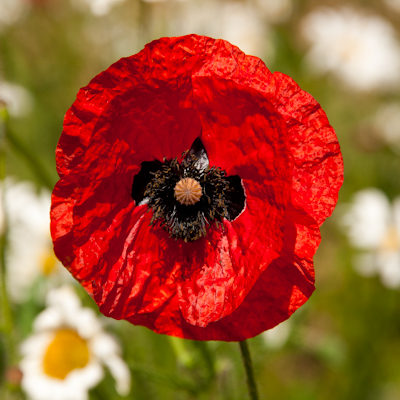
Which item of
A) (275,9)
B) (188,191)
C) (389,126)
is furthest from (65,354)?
(275,9)

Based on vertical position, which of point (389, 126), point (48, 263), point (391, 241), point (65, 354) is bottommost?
point (65, 354)

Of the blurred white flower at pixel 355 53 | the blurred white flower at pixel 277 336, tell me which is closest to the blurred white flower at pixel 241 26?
the blurred white flower at pixel 355 53

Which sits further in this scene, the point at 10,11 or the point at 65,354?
the point at 10,11

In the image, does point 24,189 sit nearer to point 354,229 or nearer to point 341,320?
point 354,229

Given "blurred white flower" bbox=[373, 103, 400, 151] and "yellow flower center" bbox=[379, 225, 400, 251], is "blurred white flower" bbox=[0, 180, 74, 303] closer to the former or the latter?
"yellow flower center" bbox=[379, 225, 400, 251]

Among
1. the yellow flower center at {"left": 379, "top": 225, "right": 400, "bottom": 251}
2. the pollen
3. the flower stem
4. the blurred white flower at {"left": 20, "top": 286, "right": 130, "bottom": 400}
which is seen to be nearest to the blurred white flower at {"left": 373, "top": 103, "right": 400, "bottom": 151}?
the yellow flower center at {"left": 379, "top": 225, "right": 400, "bottom": 251}

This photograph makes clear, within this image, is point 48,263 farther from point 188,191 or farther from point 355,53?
point 355,53

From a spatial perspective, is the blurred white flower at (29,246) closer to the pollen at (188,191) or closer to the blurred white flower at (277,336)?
the blurred white flower at (277,336)
